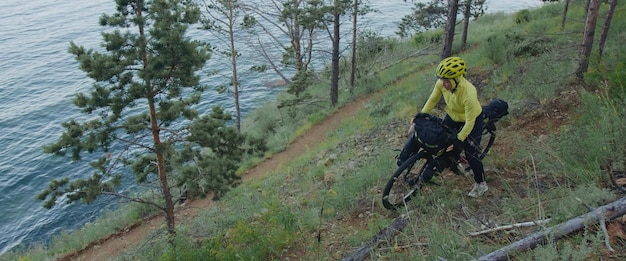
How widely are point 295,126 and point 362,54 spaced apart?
709 centimetres

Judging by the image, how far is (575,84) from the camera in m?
9.57

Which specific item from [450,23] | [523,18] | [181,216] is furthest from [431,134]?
[523,18]

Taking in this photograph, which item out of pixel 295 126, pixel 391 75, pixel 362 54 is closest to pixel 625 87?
pixel 295 126

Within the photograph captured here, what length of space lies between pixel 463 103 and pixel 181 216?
9.95 m

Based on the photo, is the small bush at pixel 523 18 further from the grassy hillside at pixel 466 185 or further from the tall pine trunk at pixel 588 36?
the tall pine trunk at pixel 588 36

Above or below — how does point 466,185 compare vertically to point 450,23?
below

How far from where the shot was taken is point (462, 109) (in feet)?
20.5

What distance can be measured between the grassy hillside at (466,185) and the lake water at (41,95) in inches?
107

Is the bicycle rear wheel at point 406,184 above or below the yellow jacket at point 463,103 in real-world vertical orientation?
below

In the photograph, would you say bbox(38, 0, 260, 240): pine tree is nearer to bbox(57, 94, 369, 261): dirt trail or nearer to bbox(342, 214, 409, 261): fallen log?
bbox(57, 94, 369, 261): dirt trail

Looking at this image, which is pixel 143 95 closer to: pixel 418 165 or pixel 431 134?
pixel 418 165

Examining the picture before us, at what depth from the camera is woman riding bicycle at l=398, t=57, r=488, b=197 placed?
5.81m

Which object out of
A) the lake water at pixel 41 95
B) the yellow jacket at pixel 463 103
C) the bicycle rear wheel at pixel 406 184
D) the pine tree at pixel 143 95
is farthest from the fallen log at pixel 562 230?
the lake water at pixel 41 95

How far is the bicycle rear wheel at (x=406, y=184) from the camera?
6.38 meters
